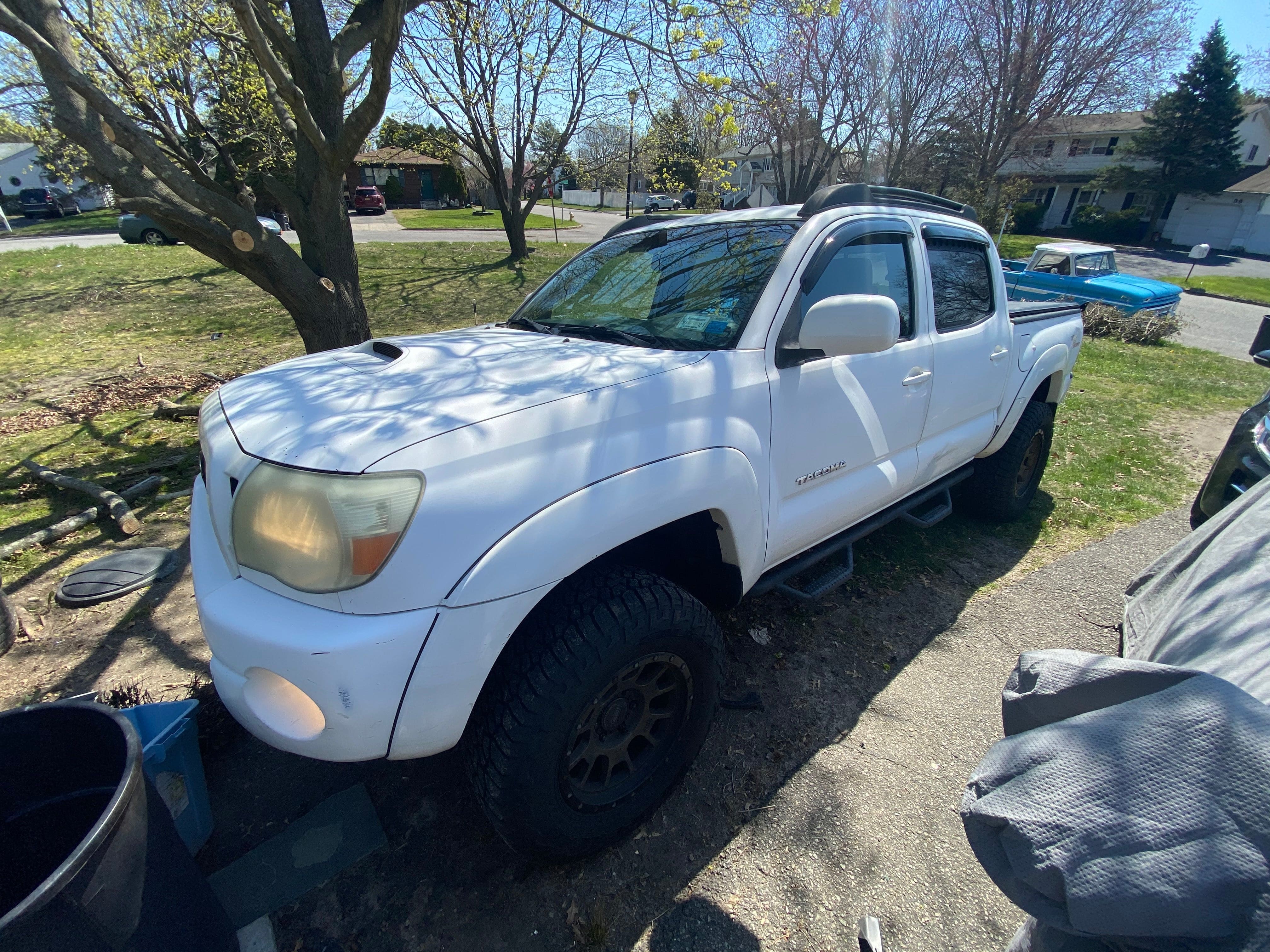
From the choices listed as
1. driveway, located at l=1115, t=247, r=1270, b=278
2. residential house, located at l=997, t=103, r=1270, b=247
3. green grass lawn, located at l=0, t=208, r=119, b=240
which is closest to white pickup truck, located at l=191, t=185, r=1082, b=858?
green grass lawn, located at l=0, t=208, r=119, b=240

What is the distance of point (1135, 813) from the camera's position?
1.00 metres

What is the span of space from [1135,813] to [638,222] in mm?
3124

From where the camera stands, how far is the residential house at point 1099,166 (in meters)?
36.8

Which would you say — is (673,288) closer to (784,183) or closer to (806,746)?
(806,746)

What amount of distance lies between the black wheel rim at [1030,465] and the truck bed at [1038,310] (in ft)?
2.56

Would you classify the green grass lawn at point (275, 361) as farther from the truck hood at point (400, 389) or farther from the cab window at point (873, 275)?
the truck hood at point (400, 389)

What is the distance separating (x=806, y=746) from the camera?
2.37 metres

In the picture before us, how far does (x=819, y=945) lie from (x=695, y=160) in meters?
12.3

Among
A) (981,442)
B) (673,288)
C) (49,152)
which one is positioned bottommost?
(981,442)

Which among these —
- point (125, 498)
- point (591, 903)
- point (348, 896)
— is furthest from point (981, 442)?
point (125, 498)

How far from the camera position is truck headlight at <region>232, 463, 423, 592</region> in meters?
1.40

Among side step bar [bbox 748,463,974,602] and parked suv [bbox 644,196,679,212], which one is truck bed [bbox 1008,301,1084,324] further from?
parked suv [bbox 644,196,679,212]

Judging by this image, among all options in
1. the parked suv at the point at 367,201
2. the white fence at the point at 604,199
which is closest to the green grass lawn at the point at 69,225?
the parked suv at the point at 367,201

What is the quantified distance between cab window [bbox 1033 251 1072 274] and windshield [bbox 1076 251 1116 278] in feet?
0.84
